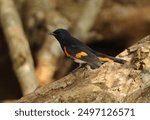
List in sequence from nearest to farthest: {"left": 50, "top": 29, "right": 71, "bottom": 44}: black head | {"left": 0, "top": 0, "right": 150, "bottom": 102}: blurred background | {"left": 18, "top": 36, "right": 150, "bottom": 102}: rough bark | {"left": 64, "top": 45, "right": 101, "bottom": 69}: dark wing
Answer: {"left": 18, "top": 36, "right": 150, "bottom": 102}: rough bark
{"left": 64, "top": 45, "right": 101, "bottom": 69}: dark wing
{"left": 50, "top": 29, "right": 71, "bottom": 44}: black head
{"left": 0, "top": 0, "right": 150, "bottom": 102}: blurred background

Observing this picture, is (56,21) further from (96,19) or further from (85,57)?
(85,57)

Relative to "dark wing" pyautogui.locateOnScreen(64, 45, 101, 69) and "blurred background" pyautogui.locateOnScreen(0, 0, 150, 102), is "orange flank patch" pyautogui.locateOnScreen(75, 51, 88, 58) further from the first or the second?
"blurred background" pyautogui.locateOnScreen(0, 0, 150, 102)

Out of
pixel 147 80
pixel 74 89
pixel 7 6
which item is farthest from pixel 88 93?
pixel 7 6

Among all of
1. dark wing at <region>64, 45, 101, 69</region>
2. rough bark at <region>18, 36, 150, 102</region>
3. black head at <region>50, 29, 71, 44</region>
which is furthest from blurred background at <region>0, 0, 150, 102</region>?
rough bark at <region>18, 36, 150, 102</region>

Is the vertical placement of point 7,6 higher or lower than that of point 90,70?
higher

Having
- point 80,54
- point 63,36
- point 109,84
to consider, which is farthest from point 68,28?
point 109,84
